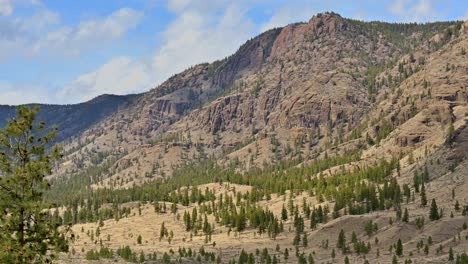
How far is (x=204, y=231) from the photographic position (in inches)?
6161

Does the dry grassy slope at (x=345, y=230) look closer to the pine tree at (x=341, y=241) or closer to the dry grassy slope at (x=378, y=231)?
the dry grassy slope at (x=378, y=231)

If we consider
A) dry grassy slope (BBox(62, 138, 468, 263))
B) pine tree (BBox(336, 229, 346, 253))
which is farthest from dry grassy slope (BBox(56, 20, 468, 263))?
pine tree (BBox(336, 229, 346, 253))

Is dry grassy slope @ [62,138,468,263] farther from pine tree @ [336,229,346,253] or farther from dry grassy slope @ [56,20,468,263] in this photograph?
pine tree @ [336,229,346,253]

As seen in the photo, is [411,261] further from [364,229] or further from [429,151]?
[429,151]

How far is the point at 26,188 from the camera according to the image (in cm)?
2977

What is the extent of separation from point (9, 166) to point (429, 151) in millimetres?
183543

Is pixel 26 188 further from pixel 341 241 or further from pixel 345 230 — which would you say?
pixel 345 230

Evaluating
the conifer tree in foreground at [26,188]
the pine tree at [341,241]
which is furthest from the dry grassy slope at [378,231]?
the conifer tree in foreground at [26,188]

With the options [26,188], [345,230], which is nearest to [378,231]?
[345,230]

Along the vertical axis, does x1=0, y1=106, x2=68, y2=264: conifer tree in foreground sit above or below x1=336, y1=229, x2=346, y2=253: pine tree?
above

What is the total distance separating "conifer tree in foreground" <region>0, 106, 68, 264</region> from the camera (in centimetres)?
2867

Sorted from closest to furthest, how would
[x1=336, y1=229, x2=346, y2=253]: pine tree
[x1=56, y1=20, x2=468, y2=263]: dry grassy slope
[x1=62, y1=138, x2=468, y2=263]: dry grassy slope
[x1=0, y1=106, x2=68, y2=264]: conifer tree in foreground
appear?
[x1=0, y1=106, x2=68, y2=264]: conifer tree in foreground → [x1=62, y1=138, x2=468, y2=263]: dry grassy slope → [x1=56, y1=20, x2=468, y2=263]: dry grassy slope → [x1=336, y1=229, x2=346, y2=253]: pine tree

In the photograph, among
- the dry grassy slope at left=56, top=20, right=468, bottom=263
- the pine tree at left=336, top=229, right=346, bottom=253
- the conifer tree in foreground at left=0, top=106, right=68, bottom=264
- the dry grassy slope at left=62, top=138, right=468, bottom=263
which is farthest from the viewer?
the pine tree at left=336, top=229, right=346, bottom=253

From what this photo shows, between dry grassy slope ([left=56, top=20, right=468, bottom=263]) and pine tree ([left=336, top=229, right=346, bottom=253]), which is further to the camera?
pine tree ([left=336, top=229, right=346, bottom=253])
